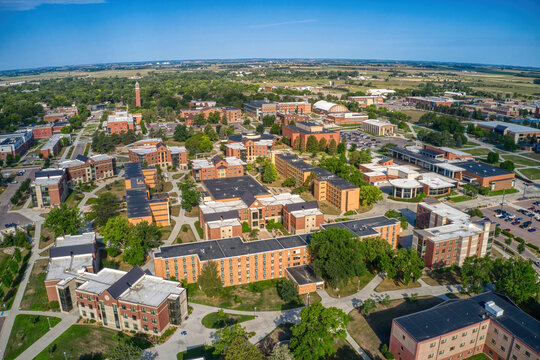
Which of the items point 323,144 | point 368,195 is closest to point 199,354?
point 368,195

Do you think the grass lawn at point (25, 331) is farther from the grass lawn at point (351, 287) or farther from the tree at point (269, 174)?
the tree at point (269, 174)

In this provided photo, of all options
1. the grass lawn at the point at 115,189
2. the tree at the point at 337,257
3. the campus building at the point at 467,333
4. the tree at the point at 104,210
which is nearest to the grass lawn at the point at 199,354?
the tree at the point at 337,257

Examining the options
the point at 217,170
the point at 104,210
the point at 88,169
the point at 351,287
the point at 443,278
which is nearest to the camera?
the point at 351,287

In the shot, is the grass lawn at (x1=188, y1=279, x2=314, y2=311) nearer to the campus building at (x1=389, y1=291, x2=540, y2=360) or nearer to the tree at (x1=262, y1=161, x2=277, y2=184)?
the campus building at (x1=389, y1=291, x2=540, y2=360)

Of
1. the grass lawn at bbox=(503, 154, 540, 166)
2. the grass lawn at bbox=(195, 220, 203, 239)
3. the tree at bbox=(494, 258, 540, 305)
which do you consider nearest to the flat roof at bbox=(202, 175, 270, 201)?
the grass lawn at bbox=(195, 220, 203, 239)

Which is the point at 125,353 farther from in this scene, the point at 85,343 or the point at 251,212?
the point at 251,212

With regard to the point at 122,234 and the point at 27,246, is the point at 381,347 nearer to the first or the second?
the point at 122,234
